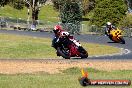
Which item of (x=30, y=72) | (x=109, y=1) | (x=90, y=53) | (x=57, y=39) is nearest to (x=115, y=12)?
(x=109, y=1)

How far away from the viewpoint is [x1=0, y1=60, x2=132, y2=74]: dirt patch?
783 inches

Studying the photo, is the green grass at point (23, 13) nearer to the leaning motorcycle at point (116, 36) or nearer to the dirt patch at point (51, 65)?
the leaning motorcycle at point (116, 36)

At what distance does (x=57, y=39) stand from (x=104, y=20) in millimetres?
36530

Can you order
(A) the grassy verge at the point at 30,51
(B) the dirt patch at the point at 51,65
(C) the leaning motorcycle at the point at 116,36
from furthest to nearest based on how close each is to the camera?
(C) the leaning motorcycle at the point at 116,36 < (A) the grassy verge at the point at 30,51 < (B) the dirt patch at the point at 51,65

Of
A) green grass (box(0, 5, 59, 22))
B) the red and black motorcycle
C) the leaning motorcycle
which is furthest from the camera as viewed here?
green grass (box(0, 5, 59, 22))

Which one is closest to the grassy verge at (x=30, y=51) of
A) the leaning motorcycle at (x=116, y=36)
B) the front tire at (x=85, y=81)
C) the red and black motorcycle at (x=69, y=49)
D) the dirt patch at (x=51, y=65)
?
the red and black motorcycle at (x=69, y=49)

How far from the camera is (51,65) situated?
21.5m

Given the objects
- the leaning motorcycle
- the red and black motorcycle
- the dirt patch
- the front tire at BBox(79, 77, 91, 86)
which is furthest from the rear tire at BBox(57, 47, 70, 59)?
the leaning motorcycle

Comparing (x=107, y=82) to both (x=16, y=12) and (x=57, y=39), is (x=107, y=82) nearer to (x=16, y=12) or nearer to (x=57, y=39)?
(x=57, y=39)

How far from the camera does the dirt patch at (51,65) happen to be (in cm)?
1989

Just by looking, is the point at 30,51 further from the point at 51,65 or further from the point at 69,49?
the point at 51,65

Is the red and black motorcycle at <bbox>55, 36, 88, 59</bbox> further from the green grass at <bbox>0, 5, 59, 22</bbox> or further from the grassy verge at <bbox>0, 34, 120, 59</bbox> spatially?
the green grass at <bbox>0, 5, 59, 22</bbox>

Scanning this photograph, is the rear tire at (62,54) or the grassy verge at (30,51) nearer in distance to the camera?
the rear tire at (62,54)

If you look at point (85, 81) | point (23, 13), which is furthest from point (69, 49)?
point (23, 13)
